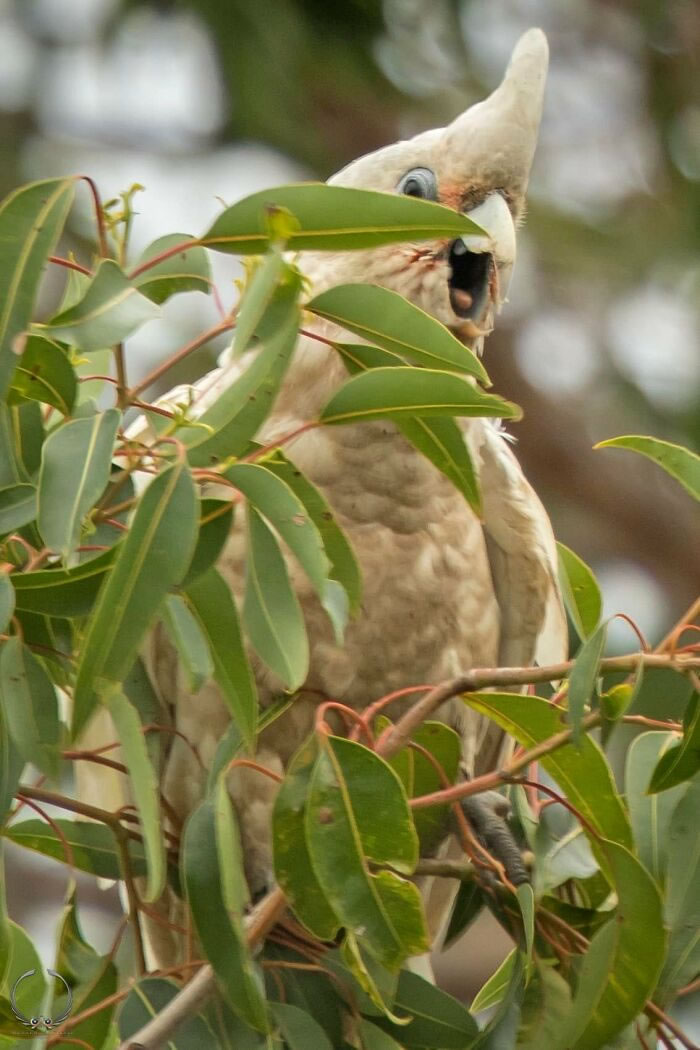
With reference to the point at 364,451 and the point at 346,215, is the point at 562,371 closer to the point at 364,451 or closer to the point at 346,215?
the point at 364,451

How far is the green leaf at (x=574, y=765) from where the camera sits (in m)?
1.31

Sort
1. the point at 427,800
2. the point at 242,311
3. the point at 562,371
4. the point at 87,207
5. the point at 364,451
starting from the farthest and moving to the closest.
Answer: the point at 562,371, the point at 87,207, the point at 364,451, the point at 427,800, the point at 242,311

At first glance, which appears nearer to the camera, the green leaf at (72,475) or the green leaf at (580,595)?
the green leaf at (72,475)

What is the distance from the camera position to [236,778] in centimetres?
188

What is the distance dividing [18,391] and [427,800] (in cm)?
47

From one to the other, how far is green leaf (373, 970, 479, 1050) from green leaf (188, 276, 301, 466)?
60 cm

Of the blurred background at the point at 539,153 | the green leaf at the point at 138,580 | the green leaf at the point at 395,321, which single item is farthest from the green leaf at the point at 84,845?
the blurred background at the point at 539,153

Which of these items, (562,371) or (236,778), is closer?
(236,778)

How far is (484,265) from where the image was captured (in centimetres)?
190

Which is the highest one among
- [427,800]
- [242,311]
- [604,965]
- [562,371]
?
[242,311]

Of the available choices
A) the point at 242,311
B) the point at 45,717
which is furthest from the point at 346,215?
the point at 45,717

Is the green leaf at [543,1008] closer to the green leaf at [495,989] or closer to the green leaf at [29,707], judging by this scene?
the green leaf at [495,989]

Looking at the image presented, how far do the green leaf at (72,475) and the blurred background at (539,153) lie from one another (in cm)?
290

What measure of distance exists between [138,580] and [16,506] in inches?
6.4
